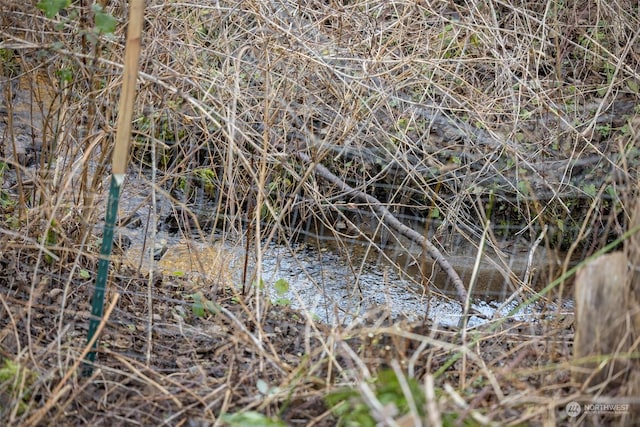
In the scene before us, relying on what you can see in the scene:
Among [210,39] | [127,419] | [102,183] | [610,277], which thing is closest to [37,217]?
[102,183]

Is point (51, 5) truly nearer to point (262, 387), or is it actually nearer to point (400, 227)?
point (262, 387)

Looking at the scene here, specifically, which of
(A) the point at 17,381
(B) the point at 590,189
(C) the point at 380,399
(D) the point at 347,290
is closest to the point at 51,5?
(A) the point at 17,381

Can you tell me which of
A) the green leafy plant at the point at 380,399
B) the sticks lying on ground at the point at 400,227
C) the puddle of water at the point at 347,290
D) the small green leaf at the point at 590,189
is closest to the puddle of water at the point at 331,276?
the puddle of water at the point at 347,290

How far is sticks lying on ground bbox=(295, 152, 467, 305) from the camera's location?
4816 millimetres

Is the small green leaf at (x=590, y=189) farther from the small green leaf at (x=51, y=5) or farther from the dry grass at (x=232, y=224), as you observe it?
the small green leaf at (x=51, y=5)

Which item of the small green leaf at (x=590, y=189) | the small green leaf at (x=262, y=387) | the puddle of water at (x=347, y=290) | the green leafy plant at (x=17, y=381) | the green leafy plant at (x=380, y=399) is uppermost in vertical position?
the small green leaf at (x=590, y=189)

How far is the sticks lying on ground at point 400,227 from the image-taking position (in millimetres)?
4816

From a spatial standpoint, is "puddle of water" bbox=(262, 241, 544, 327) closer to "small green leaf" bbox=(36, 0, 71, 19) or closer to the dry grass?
the dry grass

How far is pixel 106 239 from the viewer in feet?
9.62

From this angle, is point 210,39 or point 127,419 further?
point 210,39

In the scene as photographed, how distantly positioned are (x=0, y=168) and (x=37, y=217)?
0.90m

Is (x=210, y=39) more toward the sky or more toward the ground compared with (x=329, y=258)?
more toward the sky

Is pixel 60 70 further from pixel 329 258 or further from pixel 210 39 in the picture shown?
pixel 329 258

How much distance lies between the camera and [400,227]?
5.15m
